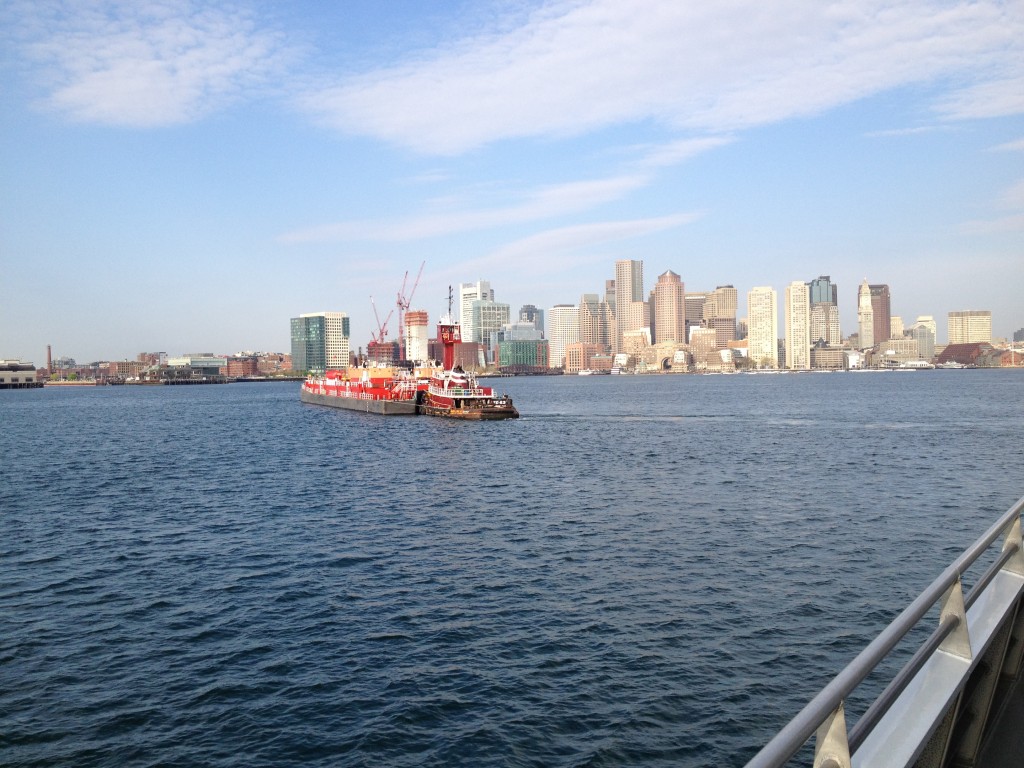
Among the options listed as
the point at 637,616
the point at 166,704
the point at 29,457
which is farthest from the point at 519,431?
the point at 166,704

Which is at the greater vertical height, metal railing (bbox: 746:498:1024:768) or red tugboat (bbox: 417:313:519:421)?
metal railing (bbox: 746:498:1024:768)

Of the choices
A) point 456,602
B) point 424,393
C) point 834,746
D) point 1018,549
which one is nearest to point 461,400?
point 424,393

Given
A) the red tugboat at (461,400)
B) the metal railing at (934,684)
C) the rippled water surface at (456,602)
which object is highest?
the metal railing at (934,684)

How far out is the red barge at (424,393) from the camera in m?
89.4

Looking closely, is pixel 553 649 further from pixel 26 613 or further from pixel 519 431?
pixel 519 431

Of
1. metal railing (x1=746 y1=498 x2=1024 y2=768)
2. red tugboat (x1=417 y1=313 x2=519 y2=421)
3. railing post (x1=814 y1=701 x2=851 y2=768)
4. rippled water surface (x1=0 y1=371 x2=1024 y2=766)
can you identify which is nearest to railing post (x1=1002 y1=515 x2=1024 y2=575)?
metal railing (x1=746 y1=498 x2=1024 y2=768)

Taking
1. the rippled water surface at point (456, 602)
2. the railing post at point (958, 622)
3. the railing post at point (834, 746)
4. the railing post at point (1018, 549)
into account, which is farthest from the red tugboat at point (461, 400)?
the railing post at point (834, 746)

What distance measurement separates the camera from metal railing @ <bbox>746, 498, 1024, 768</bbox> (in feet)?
11.1

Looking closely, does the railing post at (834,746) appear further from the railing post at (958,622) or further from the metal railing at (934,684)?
the railing post at (958,622)

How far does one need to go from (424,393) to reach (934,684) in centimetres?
9775

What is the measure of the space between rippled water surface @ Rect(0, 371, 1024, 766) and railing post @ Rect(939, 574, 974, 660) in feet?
28.3

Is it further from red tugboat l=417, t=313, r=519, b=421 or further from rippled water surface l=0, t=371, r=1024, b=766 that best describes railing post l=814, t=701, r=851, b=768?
red tugboat l=417, t=313, r=519, b=421

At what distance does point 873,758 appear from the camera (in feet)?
13.0

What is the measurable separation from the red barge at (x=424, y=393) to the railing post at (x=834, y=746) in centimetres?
8321
